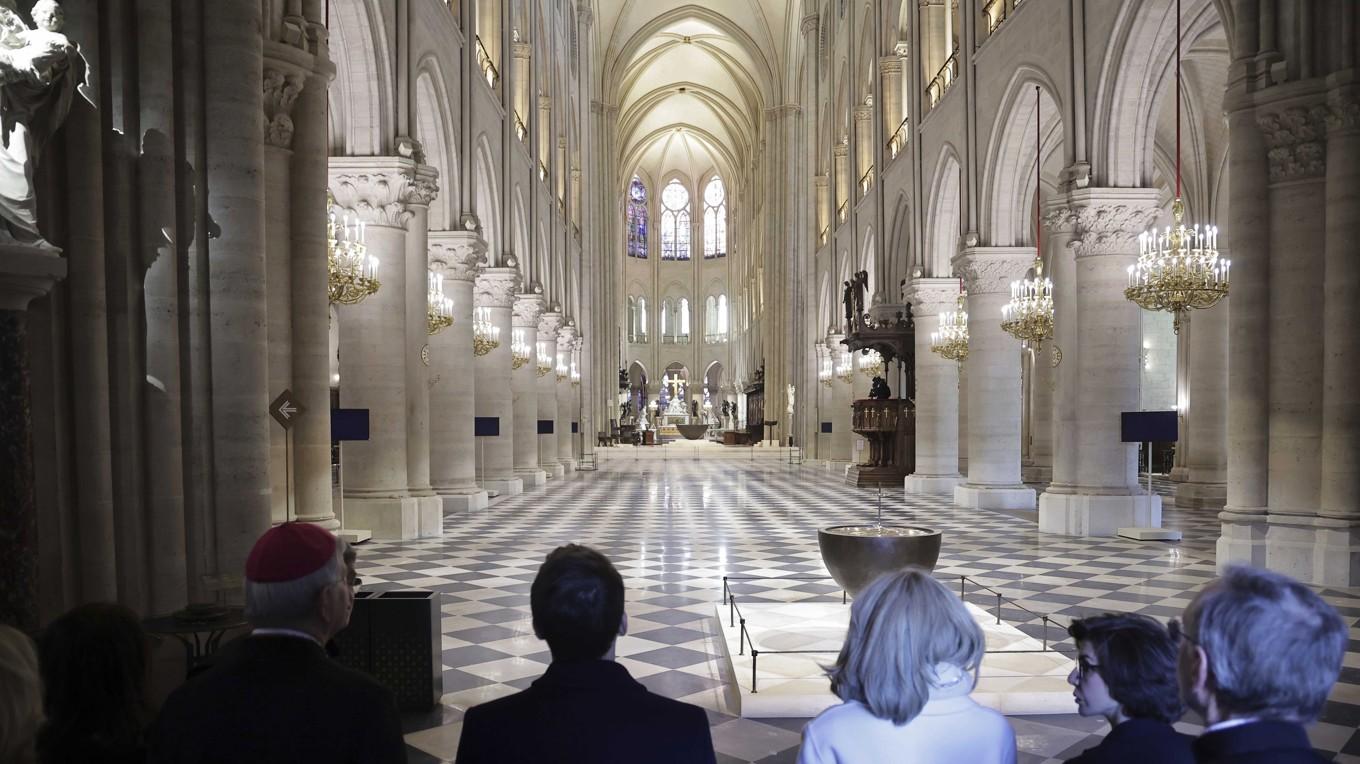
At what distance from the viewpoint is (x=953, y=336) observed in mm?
18516

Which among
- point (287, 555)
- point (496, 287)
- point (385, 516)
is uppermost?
point (496, 287)

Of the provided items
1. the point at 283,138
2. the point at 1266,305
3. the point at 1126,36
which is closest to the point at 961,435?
the point at 1126,36

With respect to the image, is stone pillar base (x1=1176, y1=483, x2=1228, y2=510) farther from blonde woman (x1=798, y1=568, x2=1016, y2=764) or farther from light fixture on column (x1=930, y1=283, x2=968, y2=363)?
blonde woman (x1=798, y1=568, x2=1016, y2=764)

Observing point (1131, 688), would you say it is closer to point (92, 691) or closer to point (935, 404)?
point (92, 691)

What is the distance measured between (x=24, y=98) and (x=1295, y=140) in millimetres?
9962

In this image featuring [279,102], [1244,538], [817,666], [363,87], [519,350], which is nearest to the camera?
[817,666]

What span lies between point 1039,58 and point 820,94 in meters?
21.1

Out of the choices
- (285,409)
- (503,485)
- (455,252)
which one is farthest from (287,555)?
(503,485)

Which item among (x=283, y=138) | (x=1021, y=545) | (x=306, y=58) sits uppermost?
(x=306, y=58)

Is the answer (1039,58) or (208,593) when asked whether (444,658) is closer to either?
(208,593)

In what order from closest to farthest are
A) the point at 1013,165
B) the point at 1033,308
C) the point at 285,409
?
the point at 285,409 < the point at 1033,308 < the point at 1013,165

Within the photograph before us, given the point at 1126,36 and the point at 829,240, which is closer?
the point at 1126,36

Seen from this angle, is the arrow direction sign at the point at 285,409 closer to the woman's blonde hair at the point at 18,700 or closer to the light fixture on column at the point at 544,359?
the woman's blonde hair at the point at 18,700

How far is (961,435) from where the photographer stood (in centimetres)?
2638
